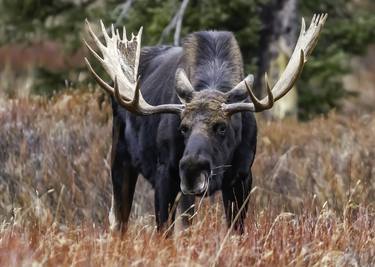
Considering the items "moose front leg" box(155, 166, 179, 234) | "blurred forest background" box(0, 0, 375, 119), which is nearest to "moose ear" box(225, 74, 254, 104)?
"moose front leg" box(155, 166, 179, 234)

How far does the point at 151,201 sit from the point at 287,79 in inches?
109

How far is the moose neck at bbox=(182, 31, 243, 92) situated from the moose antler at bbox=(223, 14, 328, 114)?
0.25 meters

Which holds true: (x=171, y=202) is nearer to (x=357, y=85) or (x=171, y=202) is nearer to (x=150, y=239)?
(x=150, y=239)

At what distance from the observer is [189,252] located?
6.07 m

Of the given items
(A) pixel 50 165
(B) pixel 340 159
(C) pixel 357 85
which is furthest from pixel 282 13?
(C) pixel 357 85

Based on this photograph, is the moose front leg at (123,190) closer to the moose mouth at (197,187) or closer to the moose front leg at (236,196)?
the moose front leg at (236,196)

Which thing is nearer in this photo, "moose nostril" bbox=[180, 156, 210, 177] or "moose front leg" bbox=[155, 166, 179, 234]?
"moose nostril" bbox=[180, 156, 210, 177]

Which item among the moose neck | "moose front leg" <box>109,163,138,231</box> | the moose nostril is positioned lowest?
"moose front leg" <box>109,163,138,231</box>

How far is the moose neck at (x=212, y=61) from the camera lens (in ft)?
28.0

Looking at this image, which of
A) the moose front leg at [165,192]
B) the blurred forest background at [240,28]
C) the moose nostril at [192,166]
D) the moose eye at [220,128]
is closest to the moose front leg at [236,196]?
the moose front leg at [165,192]

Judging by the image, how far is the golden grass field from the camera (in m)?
6.35

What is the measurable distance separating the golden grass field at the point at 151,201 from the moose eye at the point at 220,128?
487 mm

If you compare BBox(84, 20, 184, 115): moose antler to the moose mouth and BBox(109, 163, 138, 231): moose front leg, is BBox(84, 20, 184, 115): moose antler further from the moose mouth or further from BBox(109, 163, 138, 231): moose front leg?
BBox(109, 163, 138, 231): moose front leg

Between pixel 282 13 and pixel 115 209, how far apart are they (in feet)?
22.2
